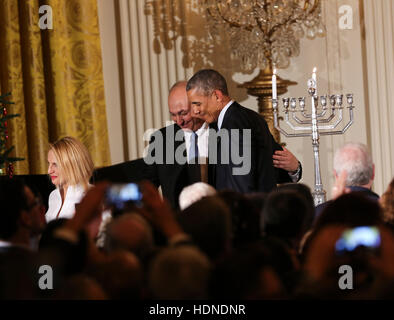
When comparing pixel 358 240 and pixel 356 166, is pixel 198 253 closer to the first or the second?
pixel 358 240

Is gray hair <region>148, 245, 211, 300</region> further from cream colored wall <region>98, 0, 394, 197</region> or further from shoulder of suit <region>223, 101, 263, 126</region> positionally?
cream colored wall <region>98, 0, 394, 197</region>

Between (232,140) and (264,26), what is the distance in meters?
1.66

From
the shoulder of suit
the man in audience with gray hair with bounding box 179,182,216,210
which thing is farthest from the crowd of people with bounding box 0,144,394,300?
the shoulder of suit

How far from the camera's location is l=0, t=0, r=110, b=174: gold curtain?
180 inches

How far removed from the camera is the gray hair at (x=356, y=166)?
2.78m

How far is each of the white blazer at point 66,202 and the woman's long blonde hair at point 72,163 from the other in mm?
32

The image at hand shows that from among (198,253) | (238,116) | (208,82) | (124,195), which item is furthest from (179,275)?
(208,82)

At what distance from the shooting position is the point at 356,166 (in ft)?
9.12

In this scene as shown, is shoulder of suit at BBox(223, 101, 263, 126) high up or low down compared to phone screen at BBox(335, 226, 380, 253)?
up

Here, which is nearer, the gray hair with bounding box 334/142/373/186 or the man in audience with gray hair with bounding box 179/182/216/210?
the man in audience with gray hair with bounding box 179/182/216/210

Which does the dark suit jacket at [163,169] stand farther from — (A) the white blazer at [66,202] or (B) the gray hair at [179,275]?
(B) the gray hair at [179,275]

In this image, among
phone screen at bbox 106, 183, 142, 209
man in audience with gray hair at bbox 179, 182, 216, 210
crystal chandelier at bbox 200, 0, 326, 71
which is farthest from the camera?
crystal chandelier at bbox 200, 0, 326, 71

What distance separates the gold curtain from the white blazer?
780mm

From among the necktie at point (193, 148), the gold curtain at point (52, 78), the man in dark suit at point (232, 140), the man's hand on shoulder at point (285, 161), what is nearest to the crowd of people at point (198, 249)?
the man in dark suit at point (232, 140)
